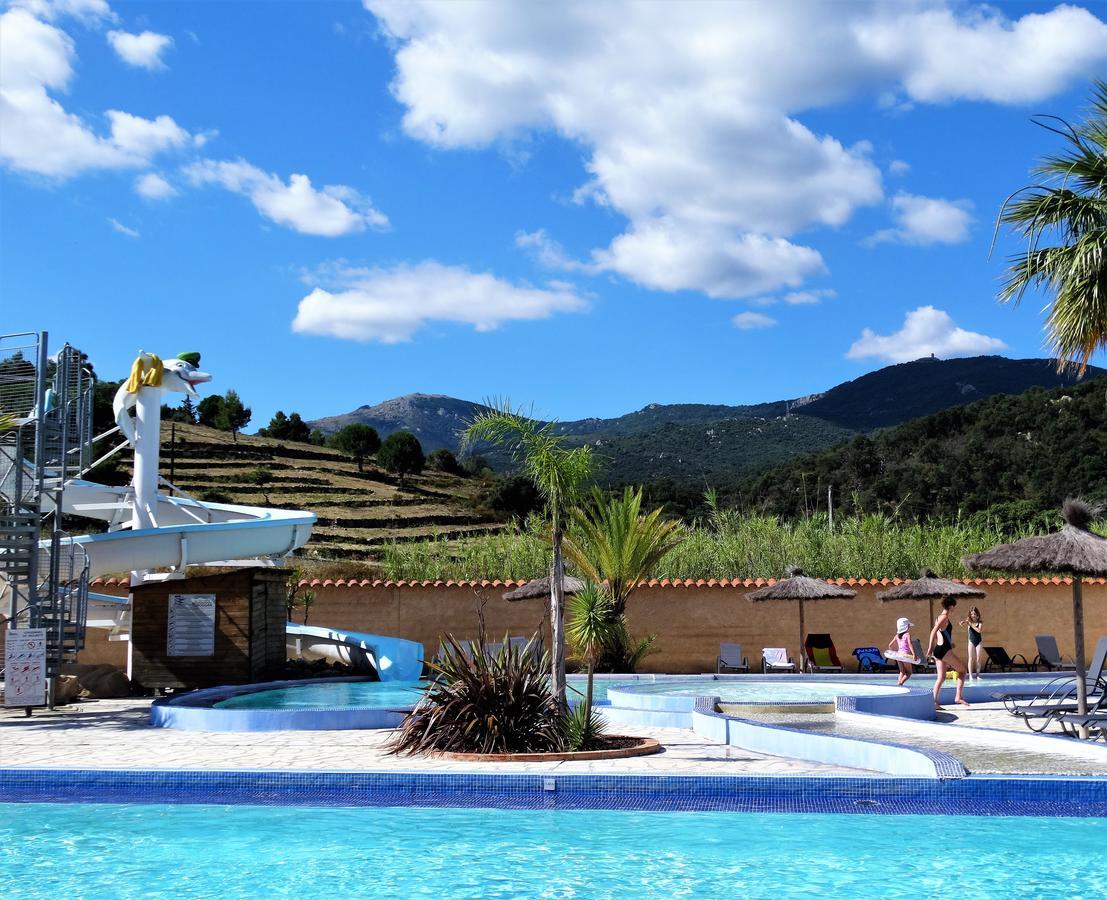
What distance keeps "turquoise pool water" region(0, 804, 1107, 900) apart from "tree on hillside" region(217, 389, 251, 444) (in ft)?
268

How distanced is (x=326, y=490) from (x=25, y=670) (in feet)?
182

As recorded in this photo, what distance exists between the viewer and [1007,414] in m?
55.4

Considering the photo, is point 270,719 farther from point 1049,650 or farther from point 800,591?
point 1049,650

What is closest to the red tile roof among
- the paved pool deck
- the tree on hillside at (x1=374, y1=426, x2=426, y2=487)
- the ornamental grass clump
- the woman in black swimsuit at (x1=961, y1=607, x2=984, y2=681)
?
the woman in black swimsuit at (x1=961, y1=607, x2=984, y2=681)

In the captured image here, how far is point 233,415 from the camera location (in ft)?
297

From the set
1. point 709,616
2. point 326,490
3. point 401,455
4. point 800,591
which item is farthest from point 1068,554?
point 401,455

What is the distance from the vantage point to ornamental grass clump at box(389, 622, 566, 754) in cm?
936

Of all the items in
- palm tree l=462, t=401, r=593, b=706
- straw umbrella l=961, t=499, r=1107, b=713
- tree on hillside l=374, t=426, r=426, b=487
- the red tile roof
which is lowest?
the red tile roof

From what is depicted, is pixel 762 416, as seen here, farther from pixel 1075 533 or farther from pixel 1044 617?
pixel 1075 533

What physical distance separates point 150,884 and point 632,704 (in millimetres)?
8214

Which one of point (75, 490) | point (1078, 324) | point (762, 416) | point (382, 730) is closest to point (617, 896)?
point (382, 730)

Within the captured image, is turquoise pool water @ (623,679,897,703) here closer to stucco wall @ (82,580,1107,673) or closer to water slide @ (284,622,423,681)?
stucco wall @ (82,580,1107,673)

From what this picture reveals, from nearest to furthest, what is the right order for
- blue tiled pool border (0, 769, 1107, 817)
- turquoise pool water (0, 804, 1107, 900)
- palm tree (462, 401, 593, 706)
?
turquoise pool water (0, 804, 1107, 900) < blue tiled pool border (0, 769, 1107, 817) < palm tree (462, 401, 593, 706)

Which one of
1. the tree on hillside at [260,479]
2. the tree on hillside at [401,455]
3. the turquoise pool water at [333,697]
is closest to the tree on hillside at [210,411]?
the tree on hillside at [401,455]
